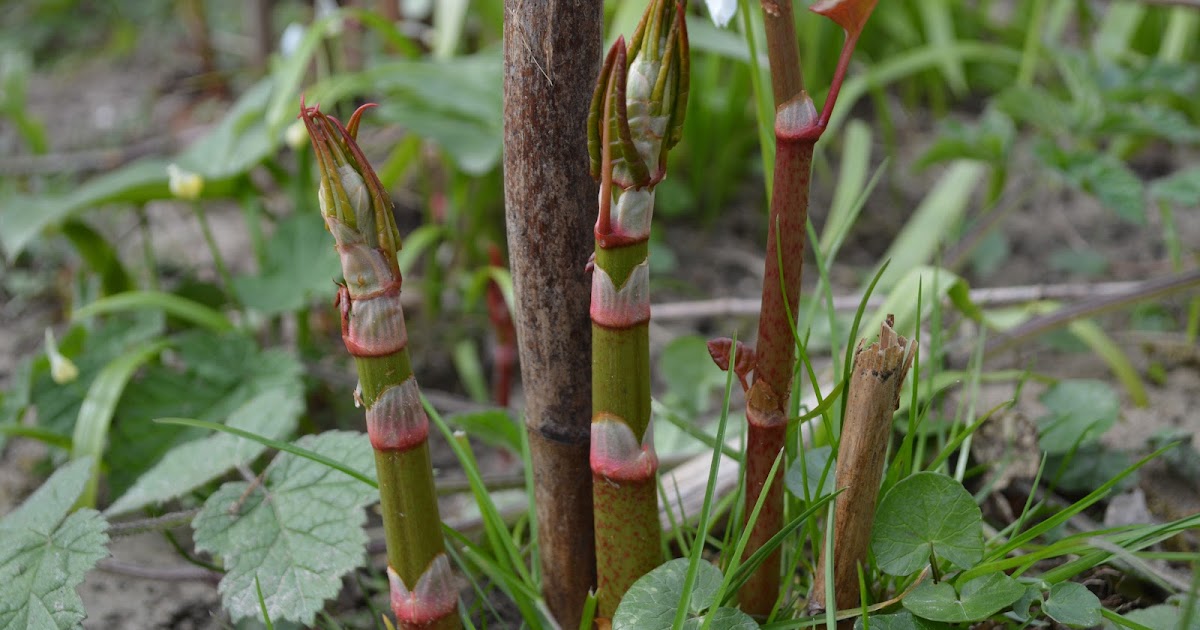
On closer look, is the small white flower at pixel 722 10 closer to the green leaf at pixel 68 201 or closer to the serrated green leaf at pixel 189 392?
the serrated green leaf at pixel 189 392

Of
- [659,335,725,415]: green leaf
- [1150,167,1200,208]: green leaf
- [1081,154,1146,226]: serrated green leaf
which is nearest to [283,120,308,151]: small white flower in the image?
[659,335,725,415]: green leaf

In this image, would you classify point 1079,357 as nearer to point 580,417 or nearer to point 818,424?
point 818,424

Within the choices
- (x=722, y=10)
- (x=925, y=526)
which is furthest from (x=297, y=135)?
(x=925, y=526)

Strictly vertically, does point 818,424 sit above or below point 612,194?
below

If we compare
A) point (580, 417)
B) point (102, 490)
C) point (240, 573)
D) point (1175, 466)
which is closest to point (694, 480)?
point (580, 417)

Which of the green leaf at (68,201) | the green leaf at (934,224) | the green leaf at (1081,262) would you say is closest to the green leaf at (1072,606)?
the green leaf at (934,224)

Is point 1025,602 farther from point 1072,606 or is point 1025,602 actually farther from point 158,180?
point 158,180
